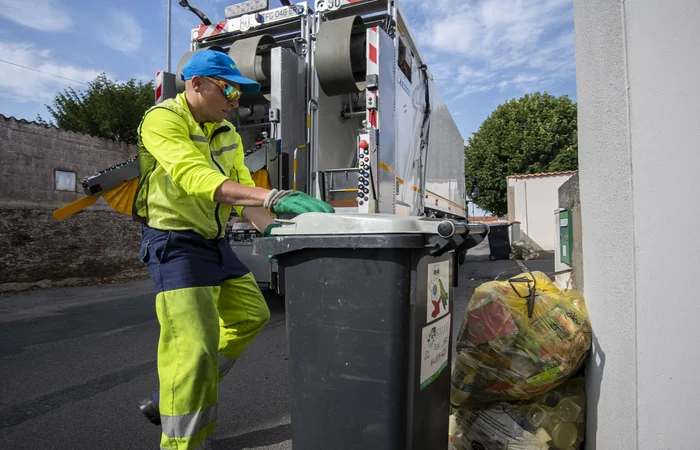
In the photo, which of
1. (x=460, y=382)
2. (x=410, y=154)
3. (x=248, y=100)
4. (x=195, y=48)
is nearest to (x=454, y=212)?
(x=410, y=154)

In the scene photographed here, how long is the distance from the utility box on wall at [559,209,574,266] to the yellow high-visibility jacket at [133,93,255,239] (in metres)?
1.90

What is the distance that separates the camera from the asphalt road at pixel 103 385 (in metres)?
2.17

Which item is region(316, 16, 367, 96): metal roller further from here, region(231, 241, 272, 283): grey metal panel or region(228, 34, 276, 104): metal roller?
region(231, 241, 272, 283): grey metal panel

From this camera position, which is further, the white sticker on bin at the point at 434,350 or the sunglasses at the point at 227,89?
the sunglasses at the point at 227,89

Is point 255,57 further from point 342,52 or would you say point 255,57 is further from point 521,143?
point 521,143

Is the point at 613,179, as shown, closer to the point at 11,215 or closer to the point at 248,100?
the point at 248,100

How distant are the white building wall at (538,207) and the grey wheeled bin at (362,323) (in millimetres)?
15773

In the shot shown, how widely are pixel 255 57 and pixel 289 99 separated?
1.82ft

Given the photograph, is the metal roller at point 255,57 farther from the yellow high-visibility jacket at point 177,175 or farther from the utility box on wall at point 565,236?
the utility box on wall at point 565,236

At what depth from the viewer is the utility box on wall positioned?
2.54 meters

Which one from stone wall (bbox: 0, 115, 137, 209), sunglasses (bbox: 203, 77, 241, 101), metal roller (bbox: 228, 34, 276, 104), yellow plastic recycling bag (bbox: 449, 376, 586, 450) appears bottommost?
yellow plastic recycling bag (bbox: 449, 376, 586, 450)

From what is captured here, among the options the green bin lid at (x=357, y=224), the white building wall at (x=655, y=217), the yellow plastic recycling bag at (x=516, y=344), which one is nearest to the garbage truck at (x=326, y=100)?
the yellow plastic recycling bag at (x=516, y=344)

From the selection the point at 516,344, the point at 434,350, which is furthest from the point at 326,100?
the point at 434,350

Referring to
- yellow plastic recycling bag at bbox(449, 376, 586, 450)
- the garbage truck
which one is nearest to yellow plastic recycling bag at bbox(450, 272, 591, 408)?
yellow plastic recycling bag at bbox(449, 376, 586, 450)
